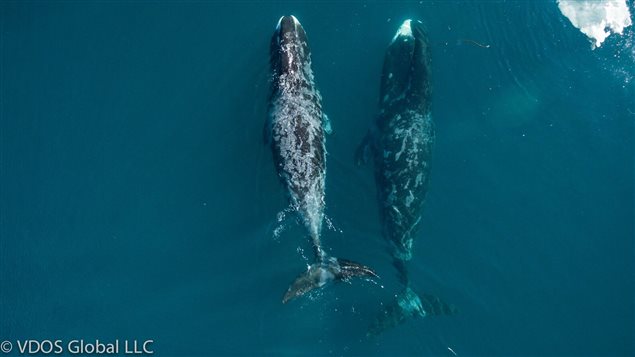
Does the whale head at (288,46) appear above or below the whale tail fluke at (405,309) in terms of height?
above

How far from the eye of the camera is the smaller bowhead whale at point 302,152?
12109 mm

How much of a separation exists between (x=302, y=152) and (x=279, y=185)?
1.05 metres

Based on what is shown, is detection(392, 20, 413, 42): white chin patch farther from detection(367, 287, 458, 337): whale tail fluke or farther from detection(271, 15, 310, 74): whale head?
detection(367, 287, 458, 337): whale tail fluke

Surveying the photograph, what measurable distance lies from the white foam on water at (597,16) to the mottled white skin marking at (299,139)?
777 centimetres

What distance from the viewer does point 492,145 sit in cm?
1442

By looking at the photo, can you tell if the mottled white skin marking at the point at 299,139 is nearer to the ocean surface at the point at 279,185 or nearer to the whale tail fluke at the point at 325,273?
the whale tail fluke at the point at 325,273

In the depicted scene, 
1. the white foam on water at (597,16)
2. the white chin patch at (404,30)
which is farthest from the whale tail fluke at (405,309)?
the white foam on water at (597,16)

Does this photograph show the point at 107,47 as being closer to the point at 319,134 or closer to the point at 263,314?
the point at 319,134

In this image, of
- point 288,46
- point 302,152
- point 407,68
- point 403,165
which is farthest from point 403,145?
point 288,46

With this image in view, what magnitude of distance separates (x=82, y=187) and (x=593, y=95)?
1372 centimetres

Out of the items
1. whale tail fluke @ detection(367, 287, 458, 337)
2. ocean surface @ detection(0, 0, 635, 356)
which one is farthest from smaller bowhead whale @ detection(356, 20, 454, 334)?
ocean surface @ detection(0, 0, 635, 356)

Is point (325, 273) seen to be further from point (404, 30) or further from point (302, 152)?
point (404, 30)

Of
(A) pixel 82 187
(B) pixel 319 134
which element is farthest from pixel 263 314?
(A) pixel 82 187

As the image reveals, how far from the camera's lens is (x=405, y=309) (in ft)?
42.7
